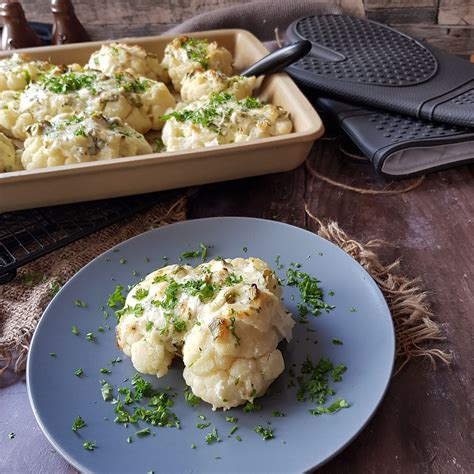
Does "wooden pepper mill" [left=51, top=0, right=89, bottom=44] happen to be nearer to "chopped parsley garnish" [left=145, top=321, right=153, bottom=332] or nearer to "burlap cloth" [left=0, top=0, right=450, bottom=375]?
"burlap cloth" [left=0, top=0, right=450, bottom=375]

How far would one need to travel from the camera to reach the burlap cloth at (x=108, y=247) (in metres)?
1.18

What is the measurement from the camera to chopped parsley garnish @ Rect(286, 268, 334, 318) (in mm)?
1186

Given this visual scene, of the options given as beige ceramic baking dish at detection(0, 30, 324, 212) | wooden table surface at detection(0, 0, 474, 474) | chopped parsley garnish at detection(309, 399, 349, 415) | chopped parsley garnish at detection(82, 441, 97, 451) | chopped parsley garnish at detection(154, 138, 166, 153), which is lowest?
wooden table surface at detection(0, 0, 474, 474)

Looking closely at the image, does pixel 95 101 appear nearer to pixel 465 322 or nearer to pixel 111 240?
pixel 111 240

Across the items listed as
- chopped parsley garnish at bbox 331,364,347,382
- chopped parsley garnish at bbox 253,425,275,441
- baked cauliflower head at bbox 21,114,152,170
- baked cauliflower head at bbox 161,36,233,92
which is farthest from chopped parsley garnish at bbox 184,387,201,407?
baked cauliflower head at bbox 161,36,233,92

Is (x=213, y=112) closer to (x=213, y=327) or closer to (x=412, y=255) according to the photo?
(x=412, y=255)

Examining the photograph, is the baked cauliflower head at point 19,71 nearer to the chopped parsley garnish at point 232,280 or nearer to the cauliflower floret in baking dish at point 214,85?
the cauliflower floret in baking dish at point 214,85

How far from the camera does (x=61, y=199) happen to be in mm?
1458

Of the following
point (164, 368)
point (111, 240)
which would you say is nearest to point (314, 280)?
point (164, 368)

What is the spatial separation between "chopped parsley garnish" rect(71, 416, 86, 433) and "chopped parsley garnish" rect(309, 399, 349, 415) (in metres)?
0.38

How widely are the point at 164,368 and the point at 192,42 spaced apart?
4.25 ft

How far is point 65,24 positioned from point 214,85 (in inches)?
32.1

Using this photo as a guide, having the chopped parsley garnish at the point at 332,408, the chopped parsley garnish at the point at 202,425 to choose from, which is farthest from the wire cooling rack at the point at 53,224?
the chopped parsley garnish at the point at 332,408

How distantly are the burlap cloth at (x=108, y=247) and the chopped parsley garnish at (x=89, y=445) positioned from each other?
0.98 feet
